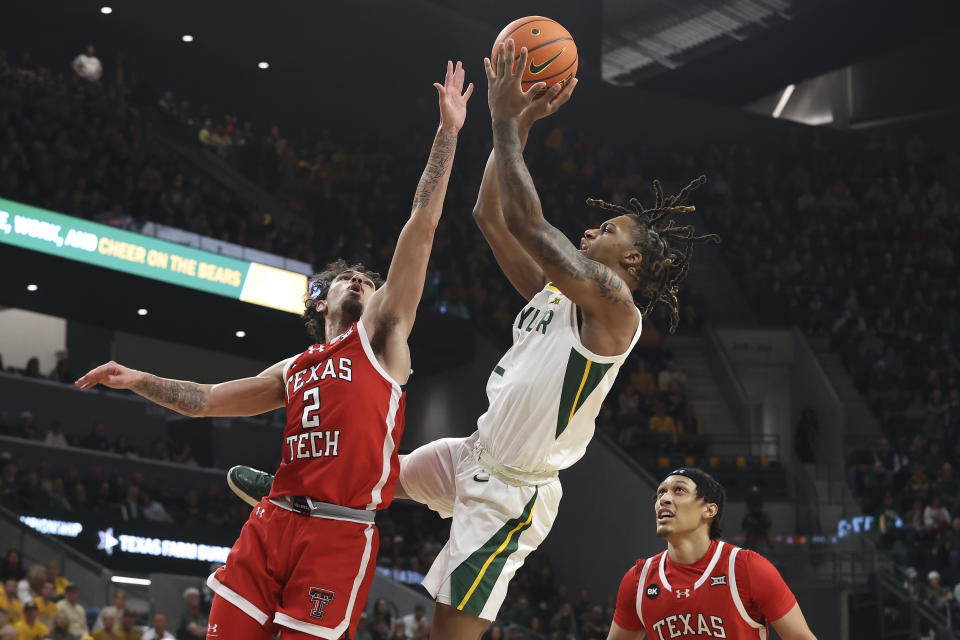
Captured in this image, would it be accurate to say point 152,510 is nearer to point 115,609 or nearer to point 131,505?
point 131,505

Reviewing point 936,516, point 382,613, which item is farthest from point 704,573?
point 936,516

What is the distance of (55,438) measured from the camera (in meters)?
18.5

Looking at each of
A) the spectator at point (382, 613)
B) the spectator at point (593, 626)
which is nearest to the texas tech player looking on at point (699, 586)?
the spectator at point (382, 613)

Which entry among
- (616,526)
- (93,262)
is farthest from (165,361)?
(616,526)

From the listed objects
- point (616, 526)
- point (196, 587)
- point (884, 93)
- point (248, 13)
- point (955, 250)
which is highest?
point (884, 93)

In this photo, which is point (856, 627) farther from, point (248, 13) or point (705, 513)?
point (248, 13)

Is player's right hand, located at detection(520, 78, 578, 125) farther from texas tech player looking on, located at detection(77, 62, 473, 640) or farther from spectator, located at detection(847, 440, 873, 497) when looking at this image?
spectator, located at detection(847, 440, 873, 497)

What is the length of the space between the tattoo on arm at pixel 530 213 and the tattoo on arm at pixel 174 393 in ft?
5.23

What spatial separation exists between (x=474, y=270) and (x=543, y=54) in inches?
732

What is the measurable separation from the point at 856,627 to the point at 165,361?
15321mm

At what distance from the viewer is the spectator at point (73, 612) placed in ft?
40.5

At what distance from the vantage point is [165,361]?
25.3m

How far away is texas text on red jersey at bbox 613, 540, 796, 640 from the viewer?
5.77m

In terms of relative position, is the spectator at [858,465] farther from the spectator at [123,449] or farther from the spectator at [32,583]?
the spectator at [32,583]
